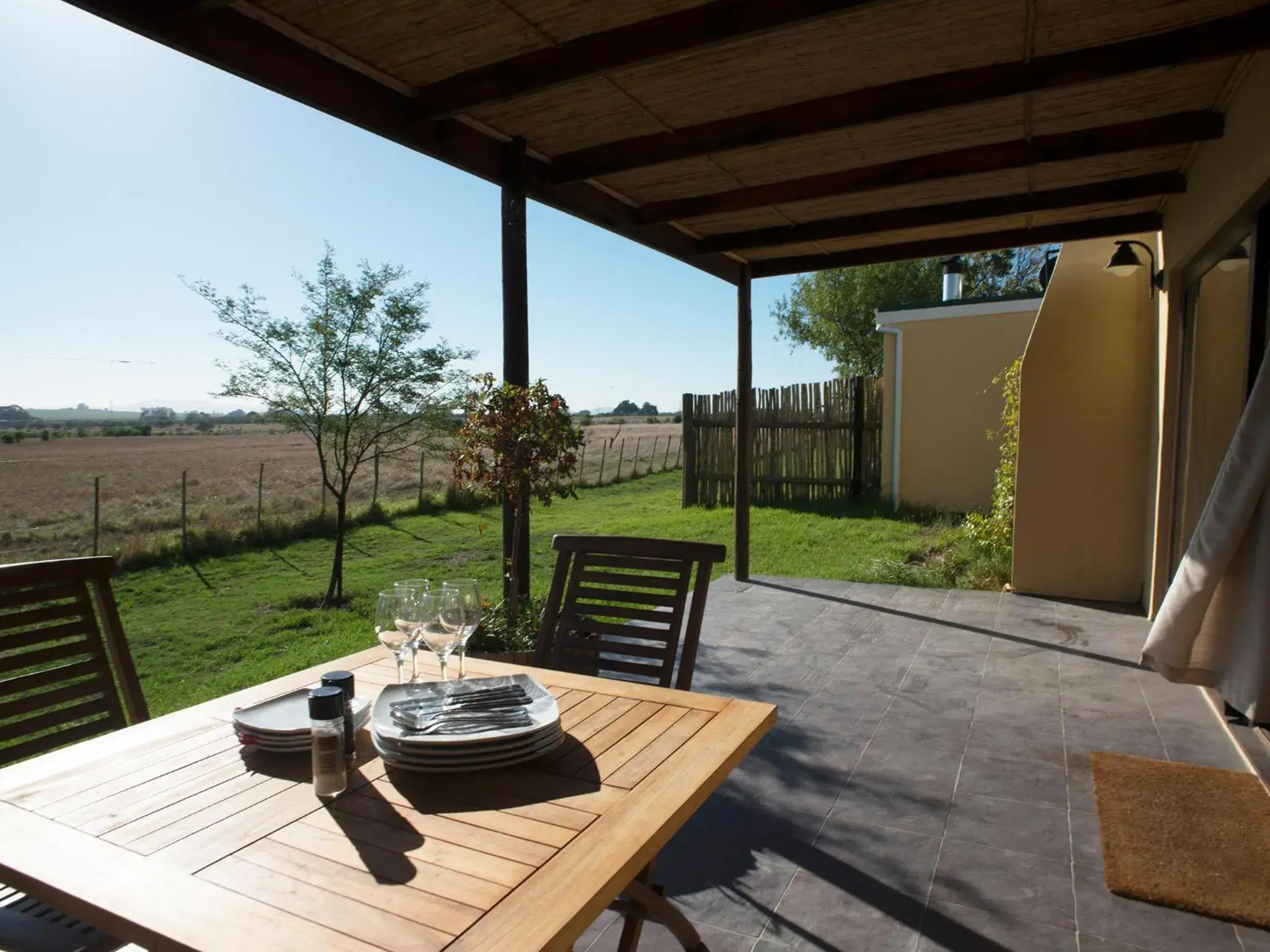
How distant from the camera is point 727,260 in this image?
19.3ft

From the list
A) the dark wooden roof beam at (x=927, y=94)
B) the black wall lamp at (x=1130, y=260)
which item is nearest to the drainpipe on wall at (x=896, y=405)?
the black wall lamp at (x=1130, y=260)

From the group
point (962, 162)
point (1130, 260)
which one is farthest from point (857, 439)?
point (962, 162)

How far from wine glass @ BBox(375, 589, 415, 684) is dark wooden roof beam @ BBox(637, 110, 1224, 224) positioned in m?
3.40

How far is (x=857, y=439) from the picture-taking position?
10438mm

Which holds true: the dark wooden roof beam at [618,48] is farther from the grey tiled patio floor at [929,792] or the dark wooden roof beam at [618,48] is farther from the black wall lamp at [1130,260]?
the black wall lamp at [1130,260]

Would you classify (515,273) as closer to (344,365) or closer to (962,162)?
(962,162)

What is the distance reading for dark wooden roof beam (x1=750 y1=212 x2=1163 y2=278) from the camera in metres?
4.93

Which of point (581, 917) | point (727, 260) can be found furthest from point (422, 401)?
point (581, 917)

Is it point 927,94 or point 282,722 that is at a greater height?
point 927,94

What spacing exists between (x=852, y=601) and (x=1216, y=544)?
3102mm

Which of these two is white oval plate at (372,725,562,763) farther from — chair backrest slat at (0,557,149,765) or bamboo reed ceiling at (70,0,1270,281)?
bamboo reed ceiling at (70,0,1270,281)

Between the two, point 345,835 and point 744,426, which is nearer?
point 345,835

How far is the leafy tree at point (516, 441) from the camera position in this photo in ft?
11.0

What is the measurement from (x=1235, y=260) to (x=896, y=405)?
22.2 feet
